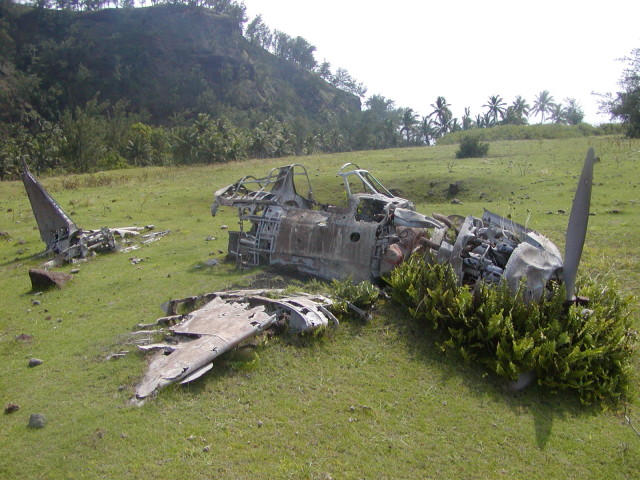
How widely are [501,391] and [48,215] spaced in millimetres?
14225

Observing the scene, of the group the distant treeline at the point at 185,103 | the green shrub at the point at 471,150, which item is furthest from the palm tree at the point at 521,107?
the green shrub at the point at 471,150

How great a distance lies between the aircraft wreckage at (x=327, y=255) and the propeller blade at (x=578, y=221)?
0.05 feet

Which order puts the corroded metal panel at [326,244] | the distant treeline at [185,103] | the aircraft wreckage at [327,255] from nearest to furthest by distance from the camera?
1. the aircraft wreckage at [327,255]
2. the corroded metal panel at [326,244]
3. the distant treeline at [185,103]

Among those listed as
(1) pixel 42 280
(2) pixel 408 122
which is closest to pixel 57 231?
(1) pixel 42 280

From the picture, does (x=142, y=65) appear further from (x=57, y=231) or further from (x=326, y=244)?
(x=326, y=244)

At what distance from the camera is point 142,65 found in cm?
9831

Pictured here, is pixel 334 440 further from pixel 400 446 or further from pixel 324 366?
pixel 324 366

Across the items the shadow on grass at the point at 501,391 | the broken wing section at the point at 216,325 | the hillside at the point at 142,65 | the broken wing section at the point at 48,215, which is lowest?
the shadow on grass at the point at 501,391

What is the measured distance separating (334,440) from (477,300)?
12.4 feet

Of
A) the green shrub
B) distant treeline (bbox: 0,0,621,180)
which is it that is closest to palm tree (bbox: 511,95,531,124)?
distant treeline (bbox: 0,0,621,180)

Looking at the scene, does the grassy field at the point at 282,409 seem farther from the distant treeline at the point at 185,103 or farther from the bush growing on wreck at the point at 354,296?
the distant treeline at the point at 185,103

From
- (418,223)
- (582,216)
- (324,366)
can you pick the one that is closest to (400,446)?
(324,366)

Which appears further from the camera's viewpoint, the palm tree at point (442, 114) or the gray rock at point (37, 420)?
the palm tree at point (442, 114)

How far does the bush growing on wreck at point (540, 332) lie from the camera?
23.9ft
